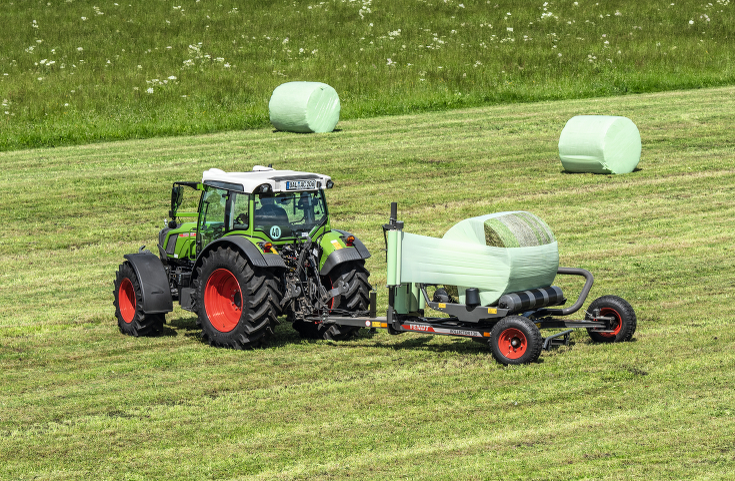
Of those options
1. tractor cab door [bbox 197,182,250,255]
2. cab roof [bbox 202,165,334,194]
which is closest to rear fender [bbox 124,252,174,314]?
tractor cab door [bbox 197,182,250,255]

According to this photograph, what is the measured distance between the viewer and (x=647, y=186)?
2072 centimetres

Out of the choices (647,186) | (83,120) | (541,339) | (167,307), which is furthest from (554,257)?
(83,120)

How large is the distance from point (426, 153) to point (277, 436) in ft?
53.8

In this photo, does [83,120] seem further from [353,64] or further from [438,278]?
[438,278]

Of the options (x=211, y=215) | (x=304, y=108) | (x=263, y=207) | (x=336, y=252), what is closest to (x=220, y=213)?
(x=211, y=215)

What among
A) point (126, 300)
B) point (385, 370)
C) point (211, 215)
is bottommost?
point (385, 370)

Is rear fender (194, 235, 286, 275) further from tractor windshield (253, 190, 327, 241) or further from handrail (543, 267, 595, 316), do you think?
handrail (543, 267, 595, 316)

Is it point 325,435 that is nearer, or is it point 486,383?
point 325,435

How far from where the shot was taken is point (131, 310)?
12.3 metres

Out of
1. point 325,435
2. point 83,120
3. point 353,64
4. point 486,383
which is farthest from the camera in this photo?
point 353,64

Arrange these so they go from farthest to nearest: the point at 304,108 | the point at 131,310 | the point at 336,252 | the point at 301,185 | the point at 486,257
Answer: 1. the point at 304,108
2. the point at 131,310
3. the point at 301,185
4. the point at 336,252
5. the point at 486,257

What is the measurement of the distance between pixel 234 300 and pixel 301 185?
4.92 ft

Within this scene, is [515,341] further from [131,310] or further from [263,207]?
[131,310]

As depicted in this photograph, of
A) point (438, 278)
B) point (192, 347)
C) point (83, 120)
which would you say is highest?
point (83, 120)
